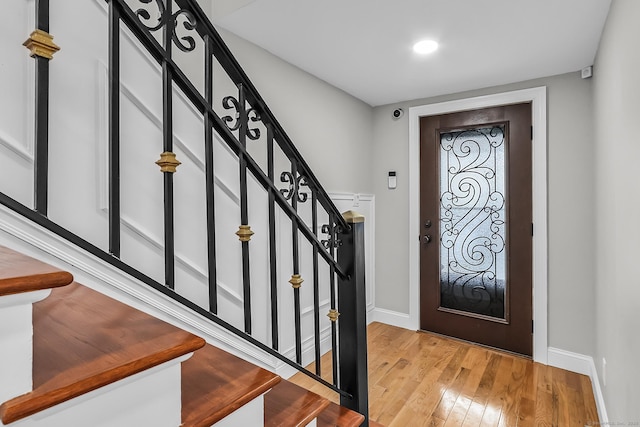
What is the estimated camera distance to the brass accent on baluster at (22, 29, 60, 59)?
0.67 m

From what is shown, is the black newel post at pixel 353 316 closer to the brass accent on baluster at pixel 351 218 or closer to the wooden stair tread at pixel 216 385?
the brass accent on baluster at pixel 351 218

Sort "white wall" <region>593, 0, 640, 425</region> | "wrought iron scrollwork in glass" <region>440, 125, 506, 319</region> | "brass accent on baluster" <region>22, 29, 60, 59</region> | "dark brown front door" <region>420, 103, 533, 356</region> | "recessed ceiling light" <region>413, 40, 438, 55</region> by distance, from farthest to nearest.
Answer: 1. "wrought iron scrollwork in glass" <region>440, 125, 506, 319</region>
2. "dark brown front door" <region>420, 103, 533, 356</region>
3. "recessed ceiling light" <region>413, 40, 438, 55</region>
4. "white wall" <region>593, 0, 640, 425</region>
5. "brass accent on baluster" <region>22, 29, 60, 59</region>

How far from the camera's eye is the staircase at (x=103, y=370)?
54 cm

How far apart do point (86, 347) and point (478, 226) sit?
3032 millimetres

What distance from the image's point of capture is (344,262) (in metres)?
1.45

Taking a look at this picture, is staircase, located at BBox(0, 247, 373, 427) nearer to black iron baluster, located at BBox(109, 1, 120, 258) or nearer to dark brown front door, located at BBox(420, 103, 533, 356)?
black iron baluster, located at BBox(109, 1, 120, 258)

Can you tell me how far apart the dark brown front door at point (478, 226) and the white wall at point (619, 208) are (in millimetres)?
676

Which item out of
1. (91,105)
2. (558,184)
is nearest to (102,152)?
(91,105)

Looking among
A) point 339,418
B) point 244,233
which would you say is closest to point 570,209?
point 339,418

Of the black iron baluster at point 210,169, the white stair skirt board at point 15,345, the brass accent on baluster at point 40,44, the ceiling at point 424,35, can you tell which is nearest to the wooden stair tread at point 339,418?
the black iron baluster at point 210,169

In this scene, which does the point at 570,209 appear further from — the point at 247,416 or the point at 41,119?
the point at 41,119

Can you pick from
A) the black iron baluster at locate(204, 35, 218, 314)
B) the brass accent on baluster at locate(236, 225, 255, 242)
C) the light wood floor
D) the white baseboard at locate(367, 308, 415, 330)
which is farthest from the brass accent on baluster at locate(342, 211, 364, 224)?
the white baseboard at locate(367, 308, 415, 330)

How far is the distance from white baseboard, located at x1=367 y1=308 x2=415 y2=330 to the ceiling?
7.42ft

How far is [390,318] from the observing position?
11.7 feet
